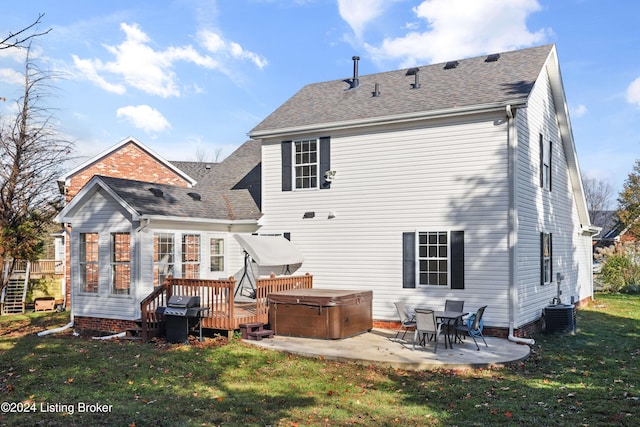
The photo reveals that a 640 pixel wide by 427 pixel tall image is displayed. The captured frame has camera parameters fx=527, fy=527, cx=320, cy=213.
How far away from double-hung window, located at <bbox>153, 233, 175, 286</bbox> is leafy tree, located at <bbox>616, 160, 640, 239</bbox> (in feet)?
89.4

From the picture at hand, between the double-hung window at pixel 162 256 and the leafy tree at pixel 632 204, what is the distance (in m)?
27.3

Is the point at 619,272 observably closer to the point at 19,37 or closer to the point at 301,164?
the point at 301,164

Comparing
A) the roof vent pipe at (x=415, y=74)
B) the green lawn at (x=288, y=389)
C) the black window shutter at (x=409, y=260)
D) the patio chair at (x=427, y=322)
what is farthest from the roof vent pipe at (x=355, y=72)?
the green lawn at (x=288, y=389)

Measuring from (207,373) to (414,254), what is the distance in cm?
636

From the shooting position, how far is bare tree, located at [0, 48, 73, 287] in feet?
52.8

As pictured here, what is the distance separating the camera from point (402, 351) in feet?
35.4

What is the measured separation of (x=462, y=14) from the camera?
16281 mm

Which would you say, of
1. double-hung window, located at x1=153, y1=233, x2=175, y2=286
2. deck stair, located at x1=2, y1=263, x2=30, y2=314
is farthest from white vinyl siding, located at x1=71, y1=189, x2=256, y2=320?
deck stair, located at x1=2, y1=263, x2=30, y2=314

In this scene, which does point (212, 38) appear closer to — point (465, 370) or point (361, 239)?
point (361, 239)

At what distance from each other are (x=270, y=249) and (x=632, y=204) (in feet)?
85.0

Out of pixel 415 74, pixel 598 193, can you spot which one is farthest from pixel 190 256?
pixel 598 193

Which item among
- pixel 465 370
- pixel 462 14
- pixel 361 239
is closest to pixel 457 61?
pixel 462 14

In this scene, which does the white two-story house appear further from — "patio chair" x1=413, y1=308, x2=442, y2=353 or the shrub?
the shrub

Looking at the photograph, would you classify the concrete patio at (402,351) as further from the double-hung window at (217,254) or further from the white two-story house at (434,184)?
the double-hung window at (217,254)
